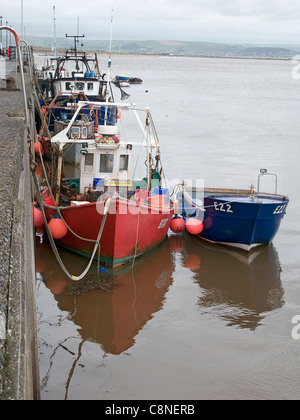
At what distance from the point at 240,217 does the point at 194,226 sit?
1.17 meters

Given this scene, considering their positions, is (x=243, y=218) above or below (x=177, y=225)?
above

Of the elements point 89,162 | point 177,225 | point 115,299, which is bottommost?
point 115,299

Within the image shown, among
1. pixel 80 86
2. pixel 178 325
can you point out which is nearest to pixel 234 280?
pixel 178 325

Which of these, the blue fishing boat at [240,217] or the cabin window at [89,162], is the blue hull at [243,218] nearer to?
the blue fishing boat at [240,217]

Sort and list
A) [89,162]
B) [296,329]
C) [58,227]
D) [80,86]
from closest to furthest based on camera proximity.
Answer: [296,329], [58,227], [89,162], [80,86]

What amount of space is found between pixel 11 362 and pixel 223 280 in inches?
295

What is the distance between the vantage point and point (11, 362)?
3.42 metres

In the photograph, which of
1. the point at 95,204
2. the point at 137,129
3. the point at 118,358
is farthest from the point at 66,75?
the point at 118,358

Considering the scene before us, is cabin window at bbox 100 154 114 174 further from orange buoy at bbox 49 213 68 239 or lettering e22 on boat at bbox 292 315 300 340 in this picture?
lettering e22 on boat at bbox 292 315 300 340

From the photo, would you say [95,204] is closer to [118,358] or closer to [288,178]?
[118,358]

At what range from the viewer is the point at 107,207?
9773 millimetres

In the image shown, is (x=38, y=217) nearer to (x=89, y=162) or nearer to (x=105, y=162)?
(x=89, y=162)

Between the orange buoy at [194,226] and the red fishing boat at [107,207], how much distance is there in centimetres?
52

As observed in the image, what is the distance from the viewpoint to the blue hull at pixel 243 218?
37.2ft
